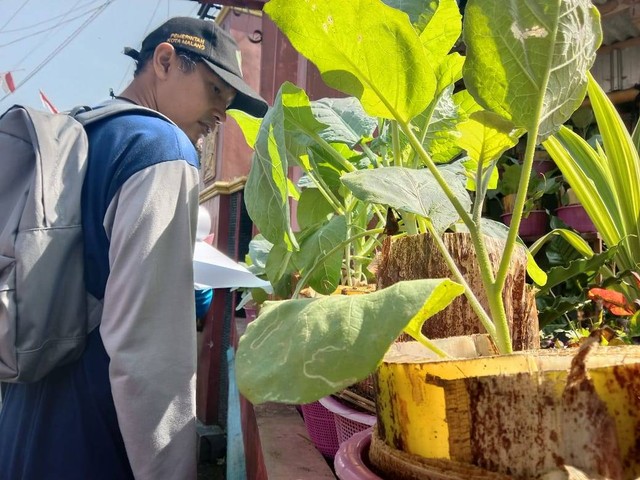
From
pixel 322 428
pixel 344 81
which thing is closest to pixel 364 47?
pixel 344 81

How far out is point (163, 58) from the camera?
129 centimetres

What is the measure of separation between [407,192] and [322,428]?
0.52 m

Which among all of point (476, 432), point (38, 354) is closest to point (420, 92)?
→ point (476, 432)

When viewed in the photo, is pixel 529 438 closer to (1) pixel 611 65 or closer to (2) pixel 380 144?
(2) pixel 380 144

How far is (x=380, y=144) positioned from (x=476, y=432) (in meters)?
0.56

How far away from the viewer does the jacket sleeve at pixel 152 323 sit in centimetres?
89

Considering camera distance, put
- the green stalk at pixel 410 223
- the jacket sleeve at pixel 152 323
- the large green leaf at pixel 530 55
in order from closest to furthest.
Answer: the large green leaf at pixel 530 55 < the green stalk at pixel 410 223 < the jacket sleeve at pixel 152 323

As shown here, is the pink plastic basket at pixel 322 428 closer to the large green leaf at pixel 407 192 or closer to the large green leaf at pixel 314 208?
the large green leaf at pixel 314 208

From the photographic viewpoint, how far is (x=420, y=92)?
472mm

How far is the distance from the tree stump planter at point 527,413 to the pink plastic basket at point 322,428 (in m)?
0.46

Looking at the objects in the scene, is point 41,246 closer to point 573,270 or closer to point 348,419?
point 348,419

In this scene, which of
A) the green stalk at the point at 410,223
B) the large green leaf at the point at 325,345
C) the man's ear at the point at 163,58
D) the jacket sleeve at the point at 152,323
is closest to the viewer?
the large green leaf at the point at 325,345

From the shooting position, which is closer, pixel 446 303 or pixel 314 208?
pixel 446 303

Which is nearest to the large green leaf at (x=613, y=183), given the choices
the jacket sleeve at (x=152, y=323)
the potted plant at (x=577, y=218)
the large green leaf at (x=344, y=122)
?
the large green leaf at (x=344, y=122)
